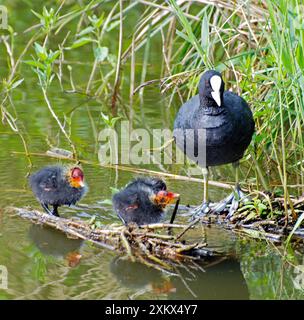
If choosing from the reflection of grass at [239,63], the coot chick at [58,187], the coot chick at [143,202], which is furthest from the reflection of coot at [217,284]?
the coot chick at [58,187]

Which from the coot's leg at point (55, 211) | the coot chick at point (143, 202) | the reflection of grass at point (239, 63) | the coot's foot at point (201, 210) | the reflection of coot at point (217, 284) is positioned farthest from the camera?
the coot's foot at point (201, 210)

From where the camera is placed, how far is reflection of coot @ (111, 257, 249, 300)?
11.9 feet

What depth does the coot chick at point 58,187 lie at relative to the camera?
4359mm

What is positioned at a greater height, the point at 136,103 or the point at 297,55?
the point at 297,55

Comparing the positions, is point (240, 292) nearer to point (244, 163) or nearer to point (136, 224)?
point (136, 224)

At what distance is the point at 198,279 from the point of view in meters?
3.75

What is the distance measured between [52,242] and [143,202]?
506mm

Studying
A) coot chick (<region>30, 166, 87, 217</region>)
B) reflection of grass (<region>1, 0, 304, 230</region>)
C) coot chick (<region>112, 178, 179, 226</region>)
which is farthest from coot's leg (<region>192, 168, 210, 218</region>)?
coot chick (<region>30, 166, 87, 217</region>)

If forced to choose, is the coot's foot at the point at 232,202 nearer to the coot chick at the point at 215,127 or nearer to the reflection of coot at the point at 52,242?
the coot chick at the point at 215,127

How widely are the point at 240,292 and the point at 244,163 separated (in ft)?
7.24

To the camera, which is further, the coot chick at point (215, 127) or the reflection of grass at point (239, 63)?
the coot chick at point (215, 127)

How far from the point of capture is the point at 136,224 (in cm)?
404

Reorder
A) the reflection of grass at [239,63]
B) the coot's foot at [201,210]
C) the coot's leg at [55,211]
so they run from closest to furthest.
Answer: the reflection of grass at [239,63] < the coot's leg at [55,211] < the coot's foot at [201,210]
